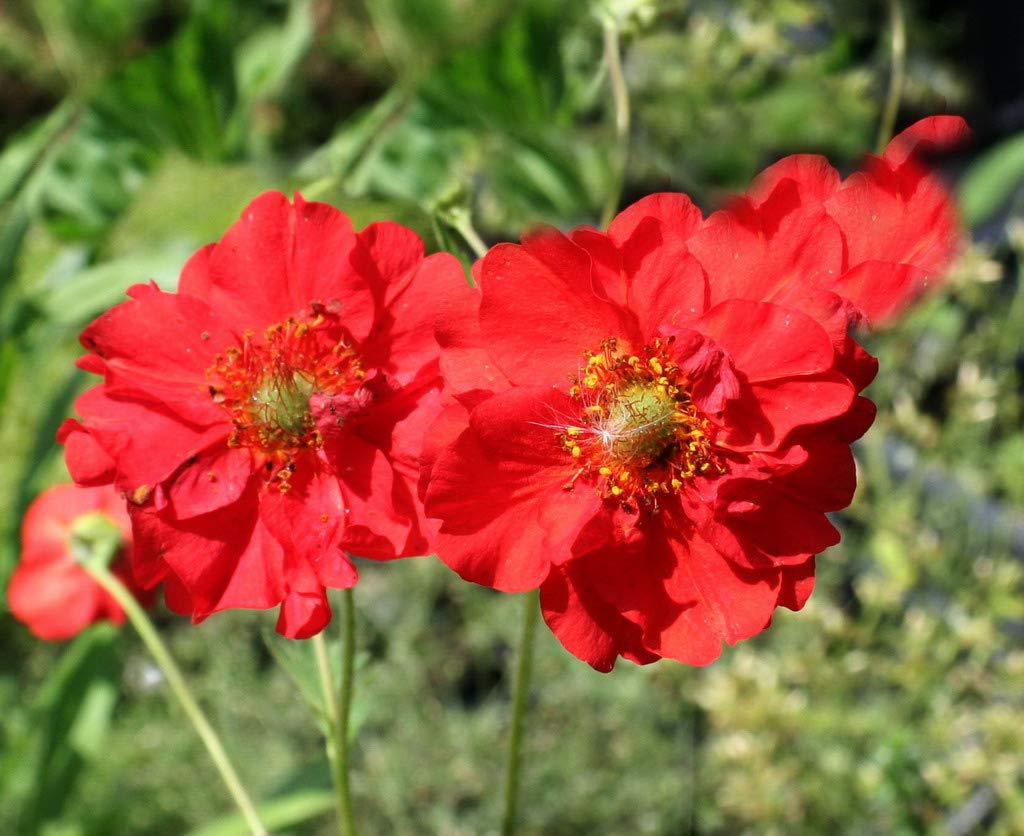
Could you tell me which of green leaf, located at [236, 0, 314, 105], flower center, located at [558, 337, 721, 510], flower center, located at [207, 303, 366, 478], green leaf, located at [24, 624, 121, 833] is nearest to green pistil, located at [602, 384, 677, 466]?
flower center, located at [558, 337, 721, 510]

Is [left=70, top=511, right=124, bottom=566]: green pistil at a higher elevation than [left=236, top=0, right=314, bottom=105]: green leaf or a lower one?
lower

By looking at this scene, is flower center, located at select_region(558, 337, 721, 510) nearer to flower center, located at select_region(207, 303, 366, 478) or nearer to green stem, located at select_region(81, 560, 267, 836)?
flower center, located at select_region(207, 303, 366, 478)

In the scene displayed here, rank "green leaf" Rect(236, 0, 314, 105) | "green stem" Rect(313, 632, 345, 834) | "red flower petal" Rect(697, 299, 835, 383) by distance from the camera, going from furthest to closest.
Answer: "green leaf" Rect(236, 0, 314, 105) < "green stem" Rect(313, 632, 345, 834) < "red flower petal" Rect(697, 299, 835, 383)

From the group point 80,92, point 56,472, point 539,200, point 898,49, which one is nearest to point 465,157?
point 539,200

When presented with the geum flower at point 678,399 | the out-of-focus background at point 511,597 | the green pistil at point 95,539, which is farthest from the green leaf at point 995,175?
the green pistil at point 95,539

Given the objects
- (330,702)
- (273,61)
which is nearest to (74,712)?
(330,702)

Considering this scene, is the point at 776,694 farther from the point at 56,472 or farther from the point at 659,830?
the point at 56,472

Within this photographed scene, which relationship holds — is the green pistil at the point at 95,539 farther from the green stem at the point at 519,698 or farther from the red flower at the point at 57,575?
the green stem at the point at 519,698
